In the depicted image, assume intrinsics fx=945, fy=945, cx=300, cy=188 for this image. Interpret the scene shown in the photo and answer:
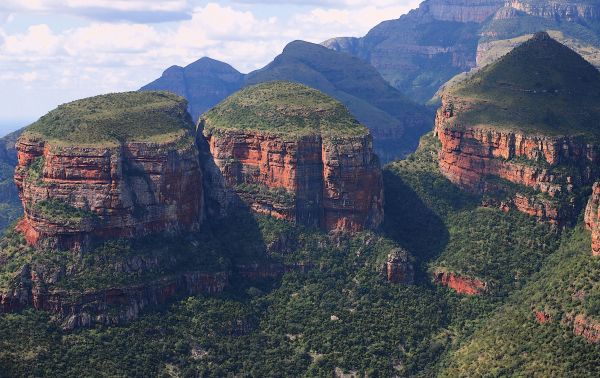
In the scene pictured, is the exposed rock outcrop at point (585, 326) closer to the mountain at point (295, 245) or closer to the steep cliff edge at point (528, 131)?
the mountain at point (295, 245)

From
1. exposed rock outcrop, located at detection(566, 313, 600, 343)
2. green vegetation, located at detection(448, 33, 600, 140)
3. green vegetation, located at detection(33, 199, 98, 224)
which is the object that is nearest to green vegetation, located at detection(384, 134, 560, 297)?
green vegetation, located at detection(448, 33, 600, 140)

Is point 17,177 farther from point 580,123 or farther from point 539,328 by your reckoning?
point 580,123

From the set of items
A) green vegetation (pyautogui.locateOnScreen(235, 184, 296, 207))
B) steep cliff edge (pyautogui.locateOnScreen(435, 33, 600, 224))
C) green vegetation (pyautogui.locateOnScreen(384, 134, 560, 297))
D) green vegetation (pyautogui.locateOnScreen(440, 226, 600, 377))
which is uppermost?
steep cliff edge (pyautogui.locateOnScreen(435, 33, 600, 224))

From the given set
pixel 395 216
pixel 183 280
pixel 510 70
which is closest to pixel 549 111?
pixel 510 70

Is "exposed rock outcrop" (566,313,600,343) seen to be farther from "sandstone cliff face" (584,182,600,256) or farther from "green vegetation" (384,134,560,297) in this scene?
"green vegetation" (384,134,560,297)

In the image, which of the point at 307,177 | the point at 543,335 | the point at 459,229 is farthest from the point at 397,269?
the point at 543,335

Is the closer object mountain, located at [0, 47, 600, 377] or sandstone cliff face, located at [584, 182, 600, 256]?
sandstone cliff face, located at [584, 182, 600, 256]
